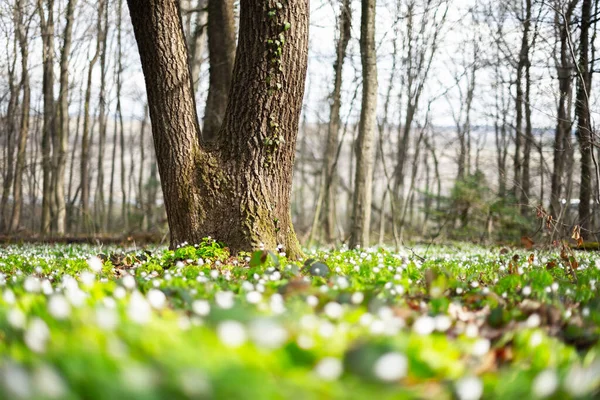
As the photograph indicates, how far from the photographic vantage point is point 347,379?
151cm

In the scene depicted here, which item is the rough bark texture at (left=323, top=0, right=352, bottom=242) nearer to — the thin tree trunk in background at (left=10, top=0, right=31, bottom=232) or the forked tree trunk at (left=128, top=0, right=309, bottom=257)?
the forked tree trunk at (left=128, top=0, right=309, bottom=257)

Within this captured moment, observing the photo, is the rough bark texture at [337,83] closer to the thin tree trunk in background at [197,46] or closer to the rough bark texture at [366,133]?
the rough bark texture at [366,133]

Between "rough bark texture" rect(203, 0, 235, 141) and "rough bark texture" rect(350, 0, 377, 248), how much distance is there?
10.6ft

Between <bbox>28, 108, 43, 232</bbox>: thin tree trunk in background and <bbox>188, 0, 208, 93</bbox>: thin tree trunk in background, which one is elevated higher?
<bbox>188, 0, 208, 93</bbox>: thin tree trunk in background

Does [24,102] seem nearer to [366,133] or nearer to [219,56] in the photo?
[219,56]

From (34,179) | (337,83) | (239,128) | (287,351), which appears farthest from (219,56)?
(34,179)

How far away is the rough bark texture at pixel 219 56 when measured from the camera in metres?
12.2

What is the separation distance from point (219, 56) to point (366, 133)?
4171mm

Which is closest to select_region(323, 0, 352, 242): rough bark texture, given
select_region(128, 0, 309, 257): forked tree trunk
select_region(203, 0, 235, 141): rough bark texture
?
select_region(203, 0, 235, 141): rough bark texture

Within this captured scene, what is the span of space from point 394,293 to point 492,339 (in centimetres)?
87

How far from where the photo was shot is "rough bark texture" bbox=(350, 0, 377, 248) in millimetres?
10609

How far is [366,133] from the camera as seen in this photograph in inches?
417

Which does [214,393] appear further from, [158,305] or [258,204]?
[258,204]

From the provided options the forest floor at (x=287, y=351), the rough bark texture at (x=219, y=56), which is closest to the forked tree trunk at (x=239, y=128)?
the forest floor at (x=287, y=351)
